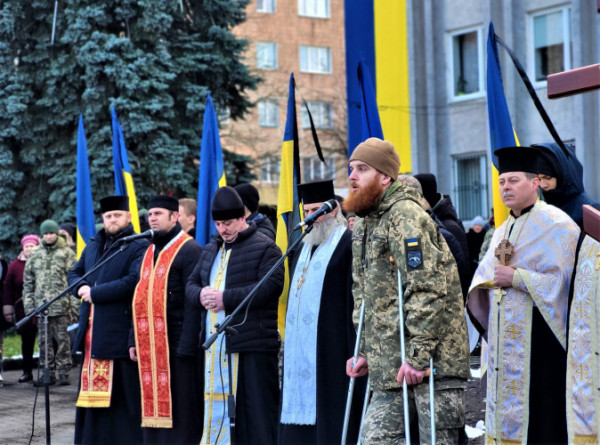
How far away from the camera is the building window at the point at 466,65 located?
24.6m

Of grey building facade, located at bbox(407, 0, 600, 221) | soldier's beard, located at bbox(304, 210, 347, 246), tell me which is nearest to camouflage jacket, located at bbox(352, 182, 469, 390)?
soldier's beard, located at bbox(304, 210, 347, 246)

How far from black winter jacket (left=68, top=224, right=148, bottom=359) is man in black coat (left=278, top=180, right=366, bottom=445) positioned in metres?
2.05

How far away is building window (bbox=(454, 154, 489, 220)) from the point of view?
24500 mm

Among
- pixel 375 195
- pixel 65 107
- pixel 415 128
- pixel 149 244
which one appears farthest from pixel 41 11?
pixel 375 195

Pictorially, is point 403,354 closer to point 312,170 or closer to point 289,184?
point 289,184

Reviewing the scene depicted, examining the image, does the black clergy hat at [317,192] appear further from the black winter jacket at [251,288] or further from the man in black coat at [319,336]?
the black winter jacket at [251,288]

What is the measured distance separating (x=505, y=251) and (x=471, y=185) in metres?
18.9

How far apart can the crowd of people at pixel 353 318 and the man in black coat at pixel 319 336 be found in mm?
14

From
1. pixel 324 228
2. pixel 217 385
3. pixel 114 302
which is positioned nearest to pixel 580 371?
pixel 324 228

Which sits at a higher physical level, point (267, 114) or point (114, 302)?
point (267, 114)

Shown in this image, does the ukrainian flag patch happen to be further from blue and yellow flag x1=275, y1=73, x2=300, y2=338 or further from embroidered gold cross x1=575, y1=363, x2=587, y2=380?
blue and yellow flag x1=275, y1=73, x2=300, y2=338

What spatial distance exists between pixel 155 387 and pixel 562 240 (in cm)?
434

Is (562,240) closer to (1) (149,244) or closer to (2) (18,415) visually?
(1) (149,244)

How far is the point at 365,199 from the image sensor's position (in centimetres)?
582
